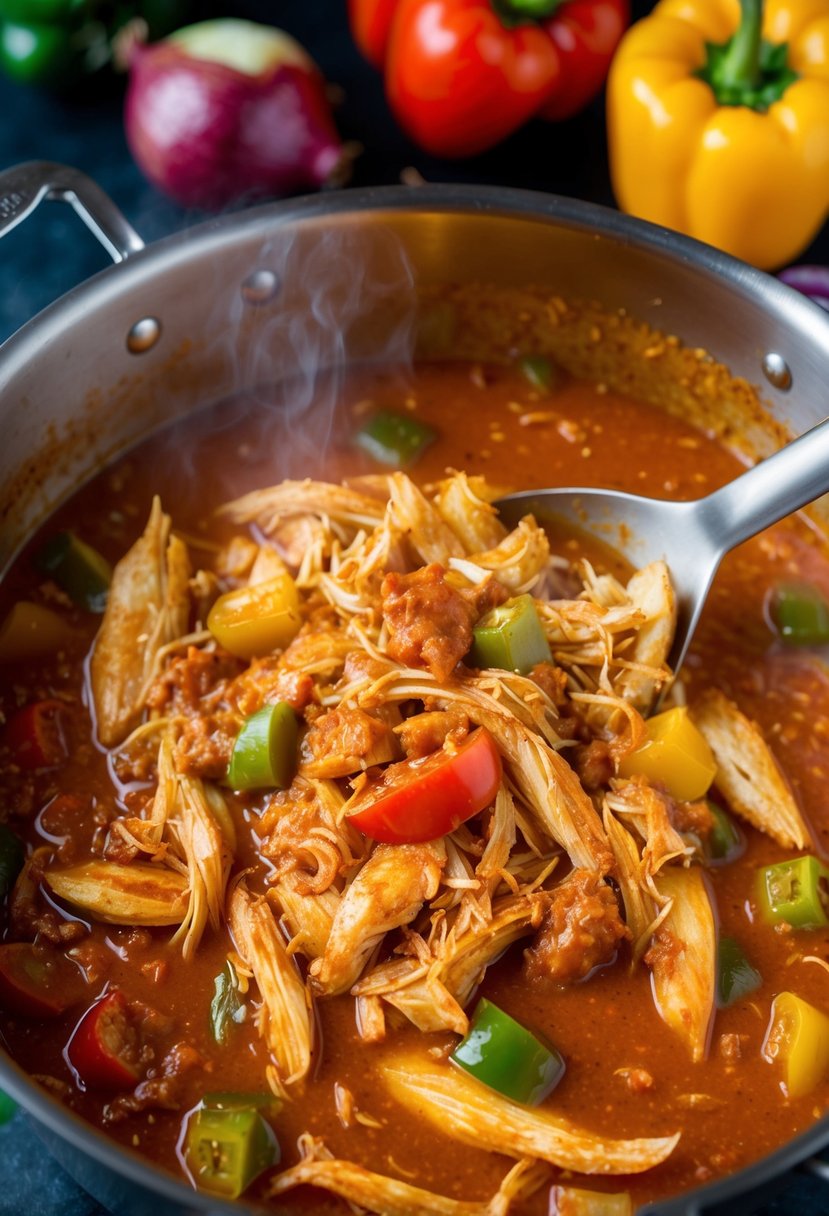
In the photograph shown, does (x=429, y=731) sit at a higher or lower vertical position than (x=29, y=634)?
lower

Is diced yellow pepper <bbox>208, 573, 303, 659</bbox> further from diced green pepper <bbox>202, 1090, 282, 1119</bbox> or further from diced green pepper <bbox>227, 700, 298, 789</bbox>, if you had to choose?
diced green pepper <bbox>202, 1090, 282, 1119</bbox>

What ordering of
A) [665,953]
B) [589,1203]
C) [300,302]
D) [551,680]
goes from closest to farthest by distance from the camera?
1. [589,1203]
2. [665,953]
3. [551,680]
4. [300,302]

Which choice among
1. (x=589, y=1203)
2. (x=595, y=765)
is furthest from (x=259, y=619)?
(x=589, y=1203)

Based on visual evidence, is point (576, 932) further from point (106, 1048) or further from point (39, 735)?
point (39, 735)

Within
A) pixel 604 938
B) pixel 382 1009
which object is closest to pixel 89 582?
pixel 382 1009

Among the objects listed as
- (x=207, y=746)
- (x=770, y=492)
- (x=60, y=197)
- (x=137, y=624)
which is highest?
(x=60, y=197)

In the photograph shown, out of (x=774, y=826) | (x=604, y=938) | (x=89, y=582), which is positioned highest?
(x=89, y=582)

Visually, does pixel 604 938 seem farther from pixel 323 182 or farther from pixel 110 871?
pixel 323 182
